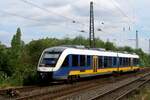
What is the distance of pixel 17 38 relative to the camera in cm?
9688

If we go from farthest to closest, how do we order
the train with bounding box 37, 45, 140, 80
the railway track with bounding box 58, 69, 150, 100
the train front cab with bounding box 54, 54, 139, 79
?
the train front cab with bounding box 54, 54, 139, 79 < the train with bounding box 37, 45, 140, 80 < the railway track with bounding box 58, 69, 150, 100

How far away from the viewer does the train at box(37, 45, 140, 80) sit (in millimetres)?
28250

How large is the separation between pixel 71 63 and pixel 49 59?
1862mm

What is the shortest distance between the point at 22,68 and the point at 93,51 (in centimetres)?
623

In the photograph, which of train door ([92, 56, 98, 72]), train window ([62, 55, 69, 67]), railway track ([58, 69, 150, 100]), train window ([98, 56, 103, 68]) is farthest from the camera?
train window ([98, 56, 103, 68])

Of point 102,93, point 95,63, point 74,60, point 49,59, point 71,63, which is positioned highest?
point 49,59

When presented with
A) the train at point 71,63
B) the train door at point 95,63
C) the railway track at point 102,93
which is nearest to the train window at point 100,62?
the train at point 71,63

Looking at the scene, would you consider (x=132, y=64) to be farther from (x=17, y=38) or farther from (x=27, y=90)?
(x=17, y=38)

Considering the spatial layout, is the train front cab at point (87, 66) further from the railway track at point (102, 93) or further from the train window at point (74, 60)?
the railway track at point (102, 93)

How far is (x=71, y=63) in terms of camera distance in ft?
97.6

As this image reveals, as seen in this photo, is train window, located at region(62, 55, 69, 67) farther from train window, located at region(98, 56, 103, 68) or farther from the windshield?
train window, located at region(98, 56, 103, 68)

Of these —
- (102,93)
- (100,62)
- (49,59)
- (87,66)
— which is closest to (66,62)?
(49,59)

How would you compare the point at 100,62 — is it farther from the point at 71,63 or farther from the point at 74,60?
the point at 71,63

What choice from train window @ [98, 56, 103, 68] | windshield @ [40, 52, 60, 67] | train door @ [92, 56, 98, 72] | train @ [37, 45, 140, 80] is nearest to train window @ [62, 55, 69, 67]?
train @ [37, 45, 140, 80]
